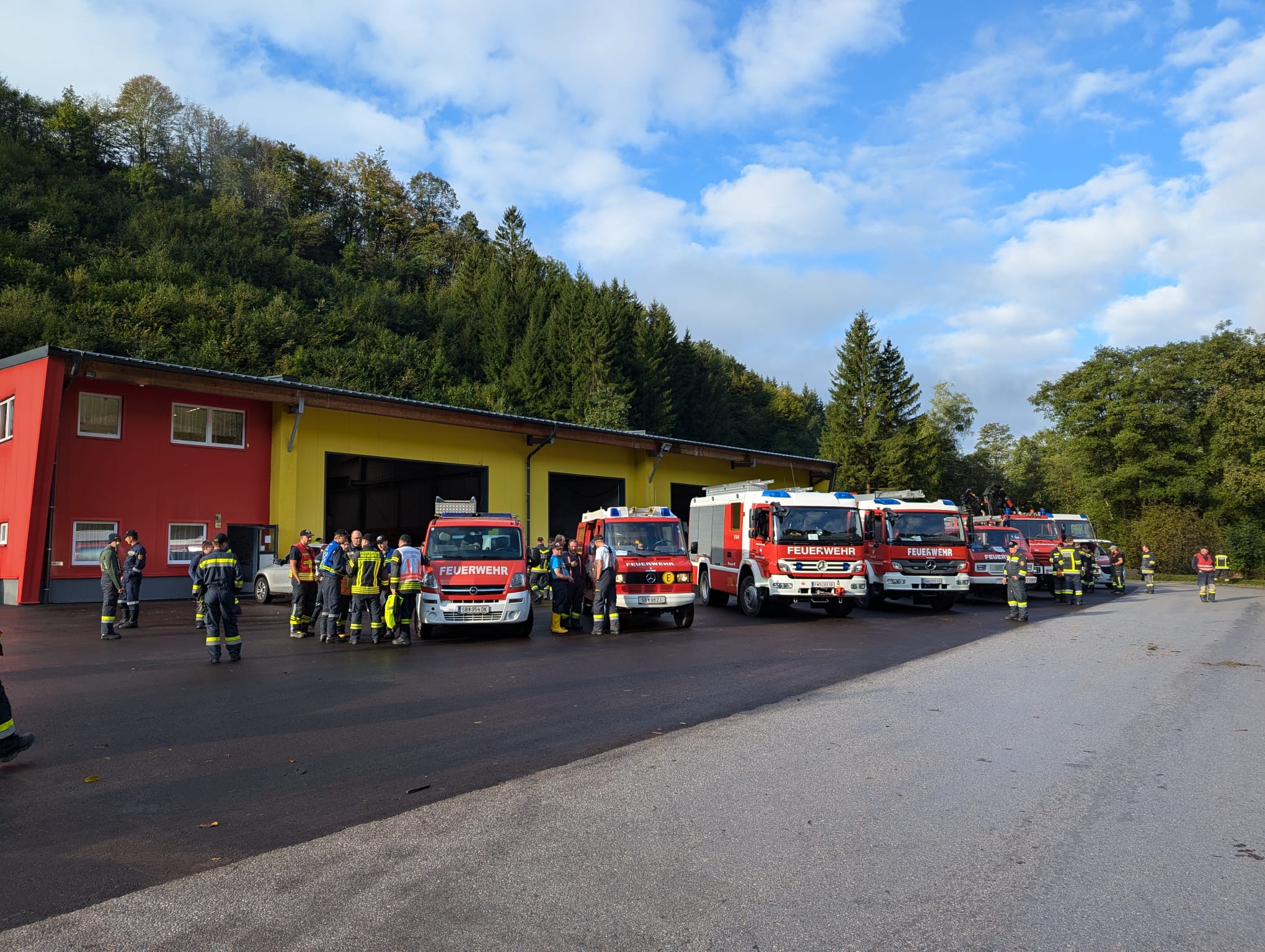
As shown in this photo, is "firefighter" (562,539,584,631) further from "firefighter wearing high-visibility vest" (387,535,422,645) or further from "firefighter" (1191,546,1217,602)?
"firefighter" (1191,546,1217,602)

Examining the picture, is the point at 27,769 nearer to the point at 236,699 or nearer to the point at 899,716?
the point at 236,699

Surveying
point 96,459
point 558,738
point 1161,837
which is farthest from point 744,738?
point 96,459

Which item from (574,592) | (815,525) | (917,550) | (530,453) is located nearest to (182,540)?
(530,453)

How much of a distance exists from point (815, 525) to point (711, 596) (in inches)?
187

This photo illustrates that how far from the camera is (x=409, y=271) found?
7875cm

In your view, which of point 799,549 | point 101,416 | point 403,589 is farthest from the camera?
point 101,416

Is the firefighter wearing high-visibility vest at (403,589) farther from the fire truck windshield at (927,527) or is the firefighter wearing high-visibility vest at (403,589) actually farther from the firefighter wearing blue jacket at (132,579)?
the fire truck windshield at (927,527)

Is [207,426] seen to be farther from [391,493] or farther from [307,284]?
[307,284]

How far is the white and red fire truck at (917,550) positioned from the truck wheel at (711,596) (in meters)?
3.46

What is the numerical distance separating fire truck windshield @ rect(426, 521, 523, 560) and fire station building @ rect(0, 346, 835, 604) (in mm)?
10919

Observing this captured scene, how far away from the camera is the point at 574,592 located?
53.5ft

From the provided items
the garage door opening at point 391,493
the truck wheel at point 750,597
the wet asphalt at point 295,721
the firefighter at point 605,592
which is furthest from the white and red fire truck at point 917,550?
the garage door opening at point 391,493

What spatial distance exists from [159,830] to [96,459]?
1985 cm

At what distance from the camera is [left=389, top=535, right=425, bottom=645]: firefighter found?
14.0 m
